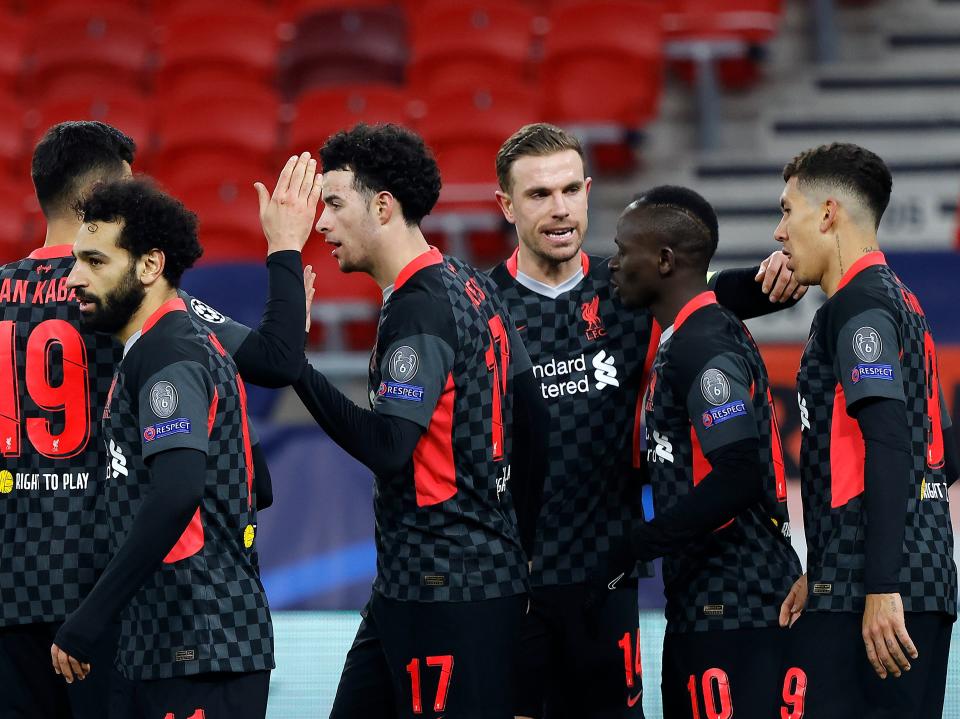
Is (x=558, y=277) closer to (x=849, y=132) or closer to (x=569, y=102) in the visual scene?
(x=569, y=102)

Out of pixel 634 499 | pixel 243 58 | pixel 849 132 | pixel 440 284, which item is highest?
pixel 243 58

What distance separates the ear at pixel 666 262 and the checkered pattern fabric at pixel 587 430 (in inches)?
17.0

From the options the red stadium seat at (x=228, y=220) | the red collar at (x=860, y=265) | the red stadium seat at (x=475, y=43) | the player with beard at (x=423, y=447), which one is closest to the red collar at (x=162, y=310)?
the player with beard at (x=423, y=447)

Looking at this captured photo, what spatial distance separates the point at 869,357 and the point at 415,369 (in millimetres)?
1219

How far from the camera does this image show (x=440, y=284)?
13.1ft

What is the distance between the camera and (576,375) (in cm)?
468

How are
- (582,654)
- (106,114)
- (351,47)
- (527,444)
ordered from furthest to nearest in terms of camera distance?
(351,47) < (106,114) < (582,654) < (527,444)

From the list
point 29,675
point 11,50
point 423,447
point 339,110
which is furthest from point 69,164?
point 11,50

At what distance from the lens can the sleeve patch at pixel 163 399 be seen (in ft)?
11.6

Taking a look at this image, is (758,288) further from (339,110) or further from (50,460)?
(339,110)

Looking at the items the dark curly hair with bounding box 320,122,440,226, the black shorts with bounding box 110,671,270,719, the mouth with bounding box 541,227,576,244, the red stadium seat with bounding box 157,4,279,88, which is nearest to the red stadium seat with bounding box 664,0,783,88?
the red stadium seat with bounding box 157,4,279,88

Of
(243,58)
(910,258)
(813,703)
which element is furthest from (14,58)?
(813,703)

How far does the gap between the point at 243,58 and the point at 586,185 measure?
25.1 ft

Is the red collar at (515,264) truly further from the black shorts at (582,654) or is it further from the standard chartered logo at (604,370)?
the black shorts at (582,654)
